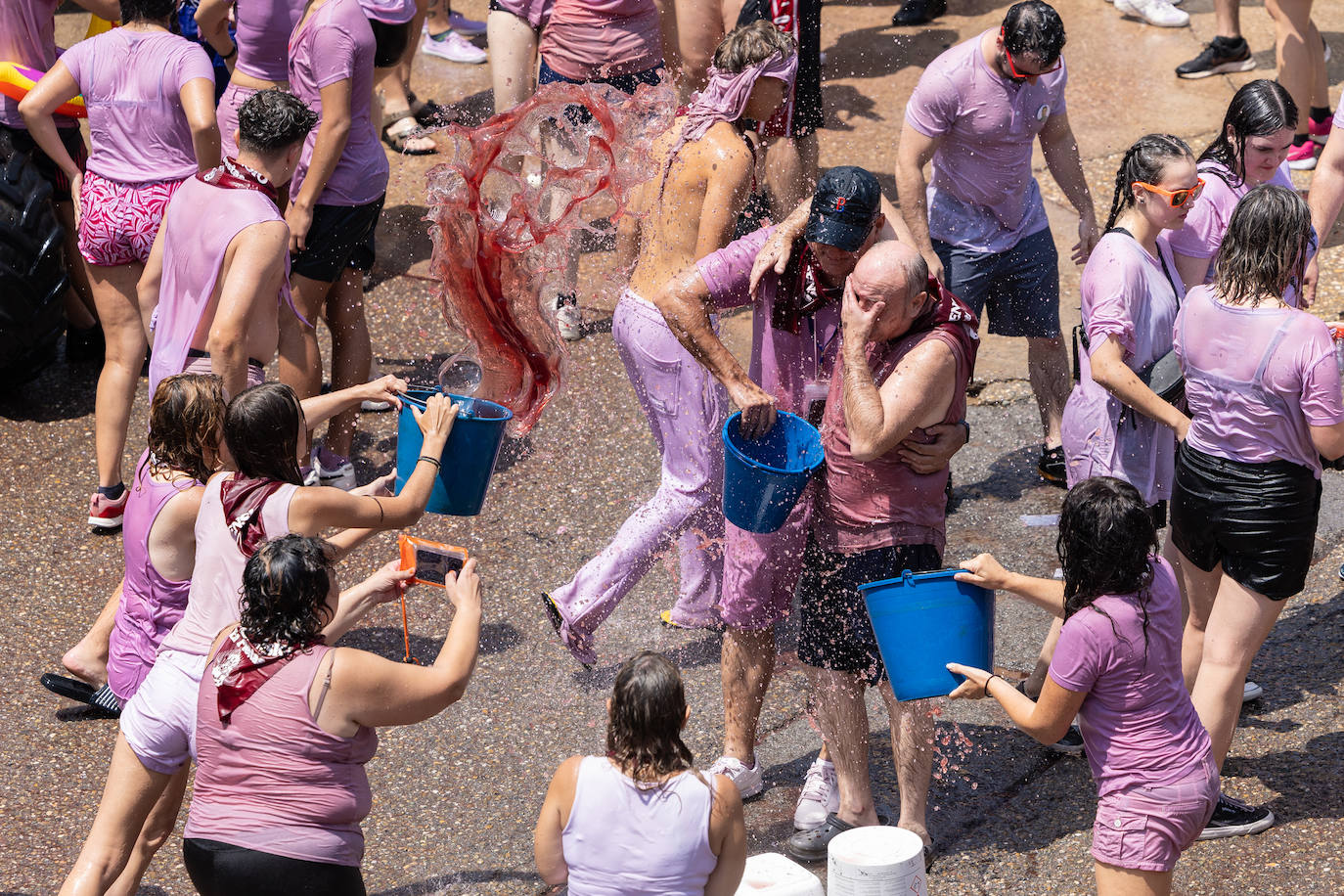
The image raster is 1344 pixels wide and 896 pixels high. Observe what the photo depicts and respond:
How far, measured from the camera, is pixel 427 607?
530 cm

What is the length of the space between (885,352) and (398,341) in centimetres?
358

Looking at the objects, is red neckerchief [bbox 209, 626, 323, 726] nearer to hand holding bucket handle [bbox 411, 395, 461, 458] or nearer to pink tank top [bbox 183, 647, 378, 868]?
pink tank top [bbox 183, 647, 378, 868]

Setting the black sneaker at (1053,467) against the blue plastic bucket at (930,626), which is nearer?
the blue plastic bucket at (930,626)

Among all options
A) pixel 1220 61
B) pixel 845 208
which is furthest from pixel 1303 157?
pixel 845 208

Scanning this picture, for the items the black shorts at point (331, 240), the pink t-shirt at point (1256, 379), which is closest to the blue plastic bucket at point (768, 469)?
the pink t-shirt at point (1256, 379)

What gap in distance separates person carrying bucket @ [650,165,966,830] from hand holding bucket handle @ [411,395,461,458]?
692mm

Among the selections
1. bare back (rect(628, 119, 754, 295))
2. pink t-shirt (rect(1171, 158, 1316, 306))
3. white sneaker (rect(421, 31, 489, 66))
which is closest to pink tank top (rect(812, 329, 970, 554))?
bare back (rect(628, 119, 754, 295))

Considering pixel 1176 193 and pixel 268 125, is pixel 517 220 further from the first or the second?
pixel 1176 193

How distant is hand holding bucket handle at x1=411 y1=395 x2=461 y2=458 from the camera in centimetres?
393

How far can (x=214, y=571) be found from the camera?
3.47 metres

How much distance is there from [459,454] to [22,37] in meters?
3.52

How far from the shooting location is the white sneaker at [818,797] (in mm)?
A: 4121

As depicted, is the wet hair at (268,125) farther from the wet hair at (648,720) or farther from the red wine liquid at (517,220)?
the wet hair at (648,720)

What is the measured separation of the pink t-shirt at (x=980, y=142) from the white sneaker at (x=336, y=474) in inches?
98.7
